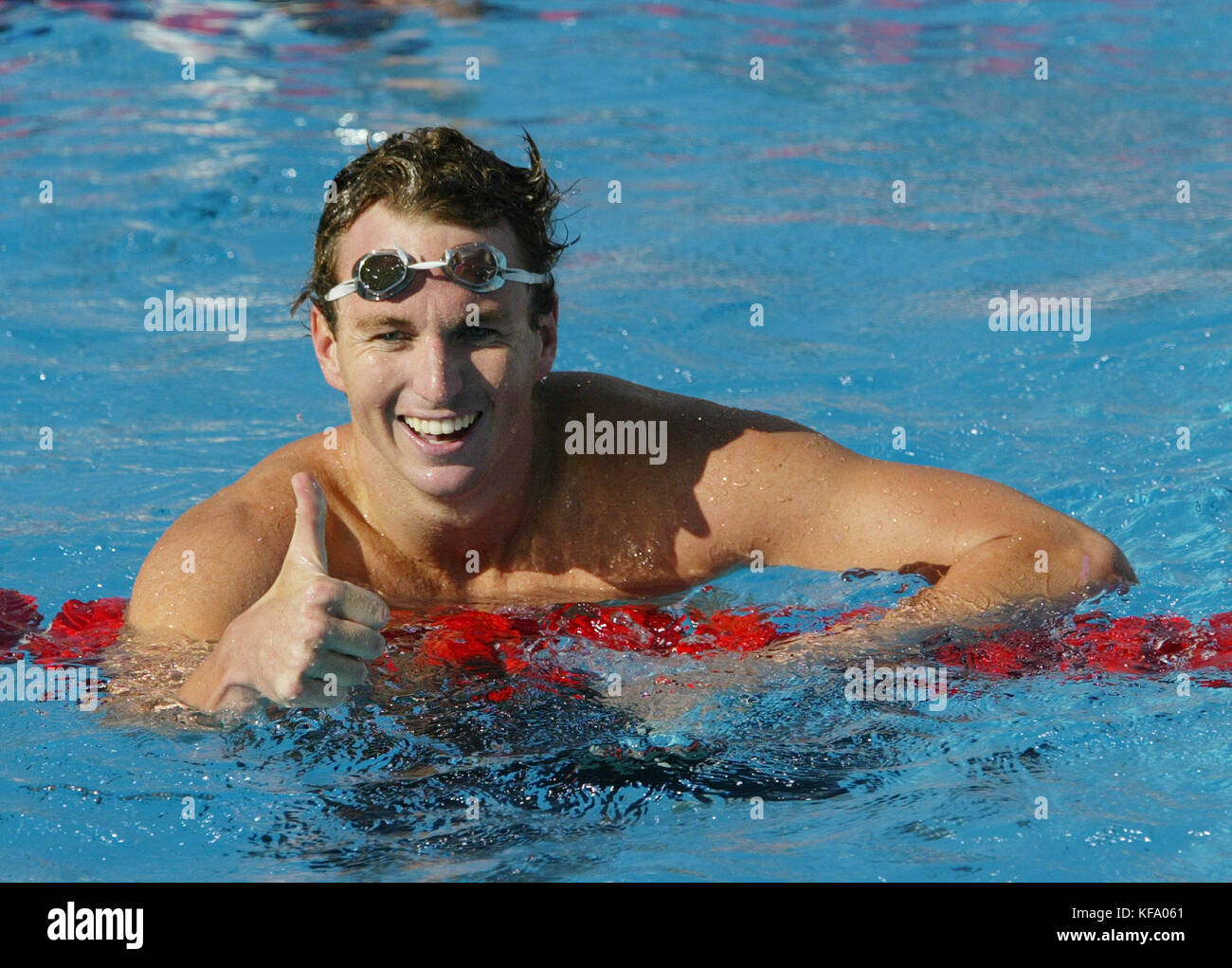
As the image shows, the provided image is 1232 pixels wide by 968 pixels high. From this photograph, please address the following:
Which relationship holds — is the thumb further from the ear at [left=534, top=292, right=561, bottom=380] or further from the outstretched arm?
the outstretched arm

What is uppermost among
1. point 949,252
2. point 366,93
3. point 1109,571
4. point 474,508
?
point 366,93

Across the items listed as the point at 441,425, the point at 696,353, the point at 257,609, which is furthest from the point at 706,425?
the point at 696,353

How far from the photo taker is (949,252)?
7672 mm

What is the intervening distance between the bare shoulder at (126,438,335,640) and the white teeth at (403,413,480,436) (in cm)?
45

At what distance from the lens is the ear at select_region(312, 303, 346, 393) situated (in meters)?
3.98

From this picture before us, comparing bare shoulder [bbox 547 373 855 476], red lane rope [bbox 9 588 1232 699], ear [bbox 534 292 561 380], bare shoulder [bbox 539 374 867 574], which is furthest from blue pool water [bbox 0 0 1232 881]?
ear [bbox 534 292 561 380]

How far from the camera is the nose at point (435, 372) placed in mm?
3648

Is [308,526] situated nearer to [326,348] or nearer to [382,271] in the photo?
[382,271]

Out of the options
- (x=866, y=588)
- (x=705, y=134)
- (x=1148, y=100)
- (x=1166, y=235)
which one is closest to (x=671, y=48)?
(x=705, y=134)

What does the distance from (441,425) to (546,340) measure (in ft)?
1.48

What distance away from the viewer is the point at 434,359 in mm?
3674
